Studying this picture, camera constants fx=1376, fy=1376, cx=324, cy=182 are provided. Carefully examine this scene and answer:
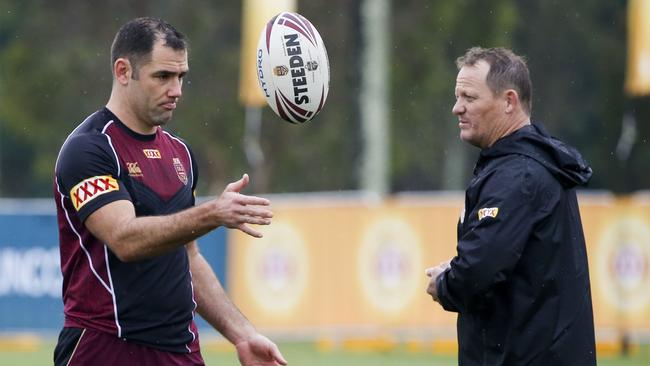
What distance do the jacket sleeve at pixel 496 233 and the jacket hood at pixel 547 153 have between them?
7 centimetres

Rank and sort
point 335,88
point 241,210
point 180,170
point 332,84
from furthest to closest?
point 335,88, point 332,84, point 180,170, point 241,210

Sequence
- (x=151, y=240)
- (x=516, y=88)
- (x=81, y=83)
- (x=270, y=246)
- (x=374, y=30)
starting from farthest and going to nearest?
(x=81, y=83) < (x=374, y=30) < (x=270, y=246) < (x=516, y=88) < (x=151, y=240)

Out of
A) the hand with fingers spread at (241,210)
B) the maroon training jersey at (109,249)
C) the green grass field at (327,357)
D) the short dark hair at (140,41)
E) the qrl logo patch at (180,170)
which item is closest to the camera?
the hand with fingers spread at (241,210)

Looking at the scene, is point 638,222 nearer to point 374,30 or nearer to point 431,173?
point 374,30

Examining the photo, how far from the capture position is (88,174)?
18.8 feet

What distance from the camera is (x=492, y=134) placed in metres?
5.95

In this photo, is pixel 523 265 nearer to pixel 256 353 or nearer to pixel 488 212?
pixel 488 212

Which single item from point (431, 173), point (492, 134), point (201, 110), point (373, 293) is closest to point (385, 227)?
point (373, 293)

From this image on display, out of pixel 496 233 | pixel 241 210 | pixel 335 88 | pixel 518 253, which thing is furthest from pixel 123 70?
pixel 335 88

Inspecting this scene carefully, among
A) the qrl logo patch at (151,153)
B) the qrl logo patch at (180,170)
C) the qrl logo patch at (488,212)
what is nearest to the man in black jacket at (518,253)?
the qrl logo patch at (488,212)

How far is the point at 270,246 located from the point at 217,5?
22.4m

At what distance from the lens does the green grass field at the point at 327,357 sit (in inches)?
562

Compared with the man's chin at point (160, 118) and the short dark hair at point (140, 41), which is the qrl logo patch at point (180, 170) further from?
the short dark hair at point (140, 41)

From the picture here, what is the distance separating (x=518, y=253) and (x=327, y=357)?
31.5ft
